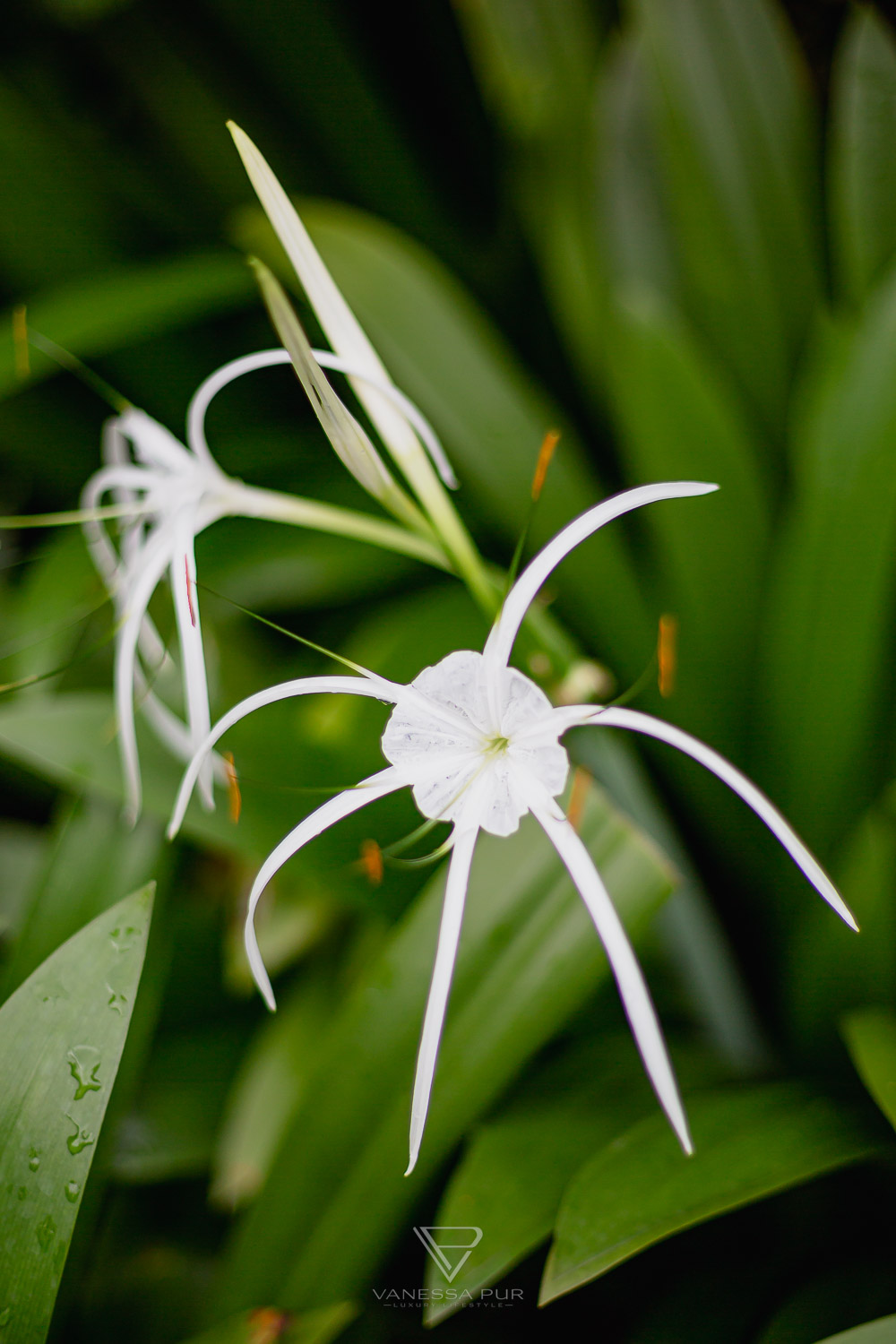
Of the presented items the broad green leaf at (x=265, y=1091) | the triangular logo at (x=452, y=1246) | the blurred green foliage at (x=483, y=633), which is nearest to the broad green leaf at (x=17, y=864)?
the blurred green foliage at (x=483, y=633)

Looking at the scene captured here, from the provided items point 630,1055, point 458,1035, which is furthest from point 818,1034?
point 458,1035

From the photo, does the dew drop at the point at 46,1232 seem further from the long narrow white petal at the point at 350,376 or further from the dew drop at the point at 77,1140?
the long narrow white petal at the point at 350,376

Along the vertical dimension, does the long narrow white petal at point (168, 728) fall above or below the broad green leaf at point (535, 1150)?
above

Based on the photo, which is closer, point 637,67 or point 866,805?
point 866,805

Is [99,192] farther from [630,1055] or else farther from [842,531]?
[630,1055]

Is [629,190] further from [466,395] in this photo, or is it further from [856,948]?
[856,948]

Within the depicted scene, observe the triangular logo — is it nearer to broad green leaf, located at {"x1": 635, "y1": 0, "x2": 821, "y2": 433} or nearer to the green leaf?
the green leaf

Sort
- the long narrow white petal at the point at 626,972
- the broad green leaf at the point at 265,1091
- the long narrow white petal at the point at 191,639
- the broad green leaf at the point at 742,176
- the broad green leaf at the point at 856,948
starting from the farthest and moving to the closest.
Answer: the broad green leaf at the point at 742,176
the broad green leaf at the point at 265,1091
the broad green leaf at the point at 856,948
the long narrow white petal at the point at 191,639
the long narrow white petal at the point at 626,972

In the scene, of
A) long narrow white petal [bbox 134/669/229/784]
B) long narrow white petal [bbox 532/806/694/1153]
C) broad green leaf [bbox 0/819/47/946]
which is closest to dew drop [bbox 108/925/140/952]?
long narrow white petal [bbox 134/669/229/784]
